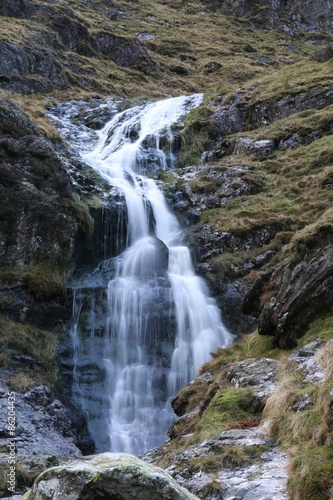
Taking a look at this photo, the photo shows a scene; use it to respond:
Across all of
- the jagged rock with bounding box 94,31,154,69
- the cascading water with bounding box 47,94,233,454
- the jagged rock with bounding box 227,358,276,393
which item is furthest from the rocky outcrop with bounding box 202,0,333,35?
the jagged rock with bounding box 227,358,276,393

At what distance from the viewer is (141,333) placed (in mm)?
15516

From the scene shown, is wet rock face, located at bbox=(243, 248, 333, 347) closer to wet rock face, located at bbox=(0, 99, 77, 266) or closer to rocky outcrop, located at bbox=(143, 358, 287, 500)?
rocky outcrop, located at bbox=(143, 358, 287, 500)

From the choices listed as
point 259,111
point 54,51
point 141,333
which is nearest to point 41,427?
point 141,333

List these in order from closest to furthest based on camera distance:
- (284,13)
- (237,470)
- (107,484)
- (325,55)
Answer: (107,484) < (237,470) < (325,55) < (284,13)

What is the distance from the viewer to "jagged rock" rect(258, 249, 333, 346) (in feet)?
33.4

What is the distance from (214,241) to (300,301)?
9.28m

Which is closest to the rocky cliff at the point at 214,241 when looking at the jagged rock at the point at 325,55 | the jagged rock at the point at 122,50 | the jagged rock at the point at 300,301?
the jagged rock at the point at 300,301

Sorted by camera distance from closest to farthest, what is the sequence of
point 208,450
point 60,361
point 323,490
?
point 323,490 < point 208,450 < point 60,361

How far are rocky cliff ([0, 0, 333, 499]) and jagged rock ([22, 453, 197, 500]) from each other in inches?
73.1

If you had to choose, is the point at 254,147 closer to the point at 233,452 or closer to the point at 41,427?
the point at 41,427

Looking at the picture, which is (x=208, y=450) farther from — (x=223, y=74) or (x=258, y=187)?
(x=223, y=74)

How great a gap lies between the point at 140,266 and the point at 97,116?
1785 centimetres

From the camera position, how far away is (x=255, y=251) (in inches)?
739

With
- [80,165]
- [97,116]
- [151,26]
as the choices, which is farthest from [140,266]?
[151,26]
